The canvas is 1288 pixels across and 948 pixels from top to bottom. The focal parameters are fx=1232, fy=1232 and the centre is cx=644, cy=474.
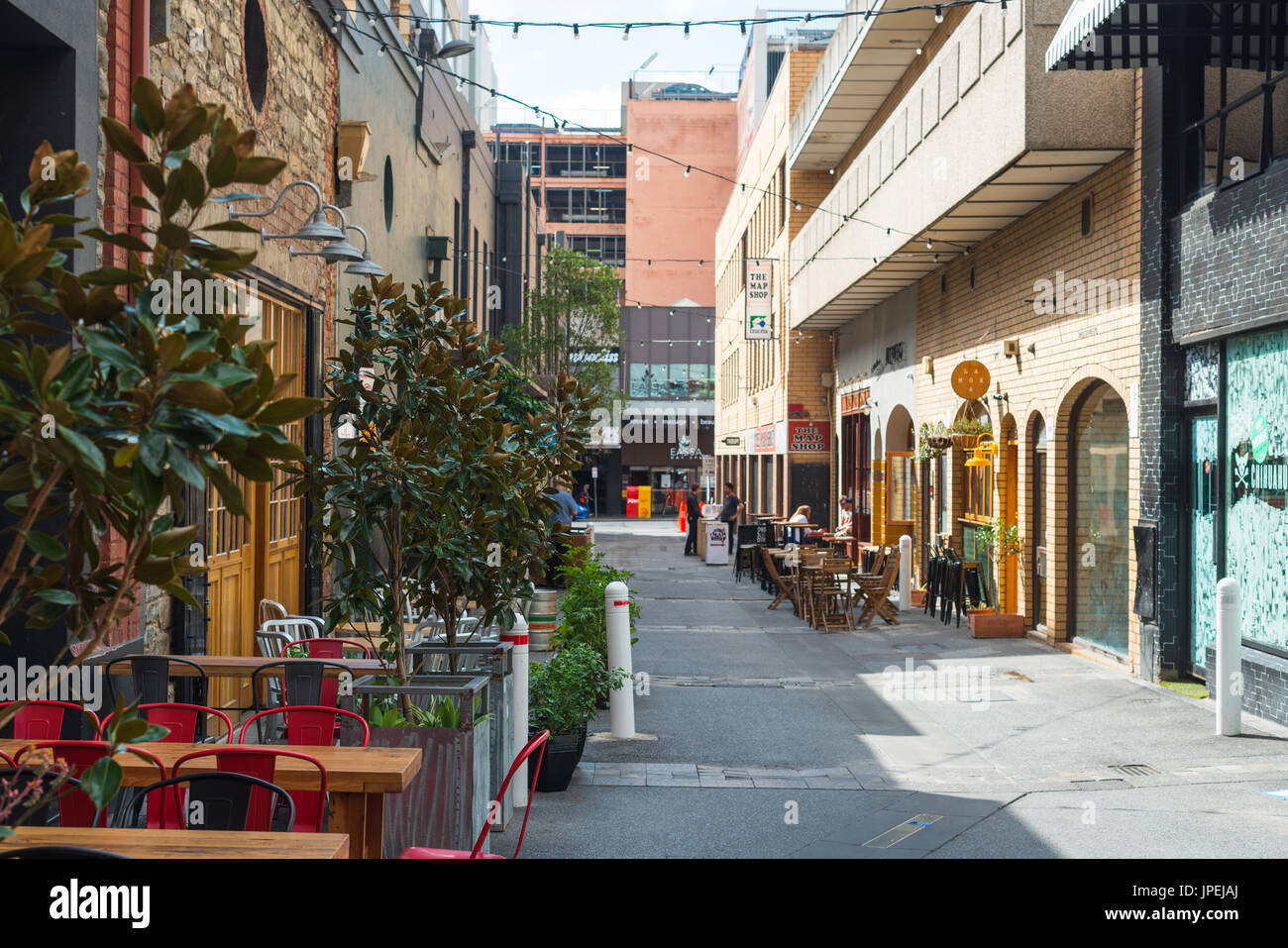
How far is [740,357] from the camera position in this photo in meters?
43.7

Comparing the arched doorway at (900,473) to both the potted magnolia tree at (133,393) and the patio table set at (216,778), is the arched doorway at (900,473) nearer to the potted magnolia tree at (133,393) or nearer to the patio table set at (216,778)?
the patio table set at (216,778)

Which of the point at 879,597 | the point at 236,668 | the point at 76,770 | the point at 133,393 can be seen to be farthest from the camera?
the point at 879,597

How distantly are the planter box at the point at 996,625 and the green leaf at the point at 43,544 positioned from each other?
552 inches

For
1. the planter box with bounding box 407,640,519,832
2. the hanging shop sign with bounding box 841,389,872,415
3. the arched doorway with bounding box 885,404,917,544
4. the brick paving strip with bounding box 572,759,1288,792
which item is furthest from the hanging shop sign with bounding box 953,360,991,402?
the planter box with bounding box 407,640,519,832

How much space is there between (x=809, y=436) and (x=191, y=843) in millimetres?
28222

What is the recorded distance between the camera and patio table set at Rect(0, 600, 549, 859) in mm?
3760

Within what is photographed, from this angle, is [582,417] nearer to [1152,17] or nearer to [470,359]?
[470,359]

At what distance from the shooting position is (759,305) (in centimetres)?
3133

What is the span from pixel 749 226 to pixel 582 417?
33633 millimetres

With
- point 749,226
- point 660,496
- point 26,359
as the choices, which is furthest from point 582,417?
point 660,496

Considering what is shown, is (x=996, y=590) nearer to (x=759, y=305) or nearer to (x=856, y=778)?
(x=856, y=778)

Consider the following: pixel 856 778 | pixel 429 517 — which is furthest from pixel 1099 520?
pixel 429 517

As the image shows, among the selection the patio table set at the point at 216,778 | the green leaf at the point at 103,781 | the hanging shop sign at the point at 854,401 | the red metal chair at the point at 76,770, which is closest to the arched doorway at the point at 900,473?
the hanging shop sign at the point at 854,401

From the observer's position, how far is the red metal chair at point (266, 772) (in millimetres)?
4398
